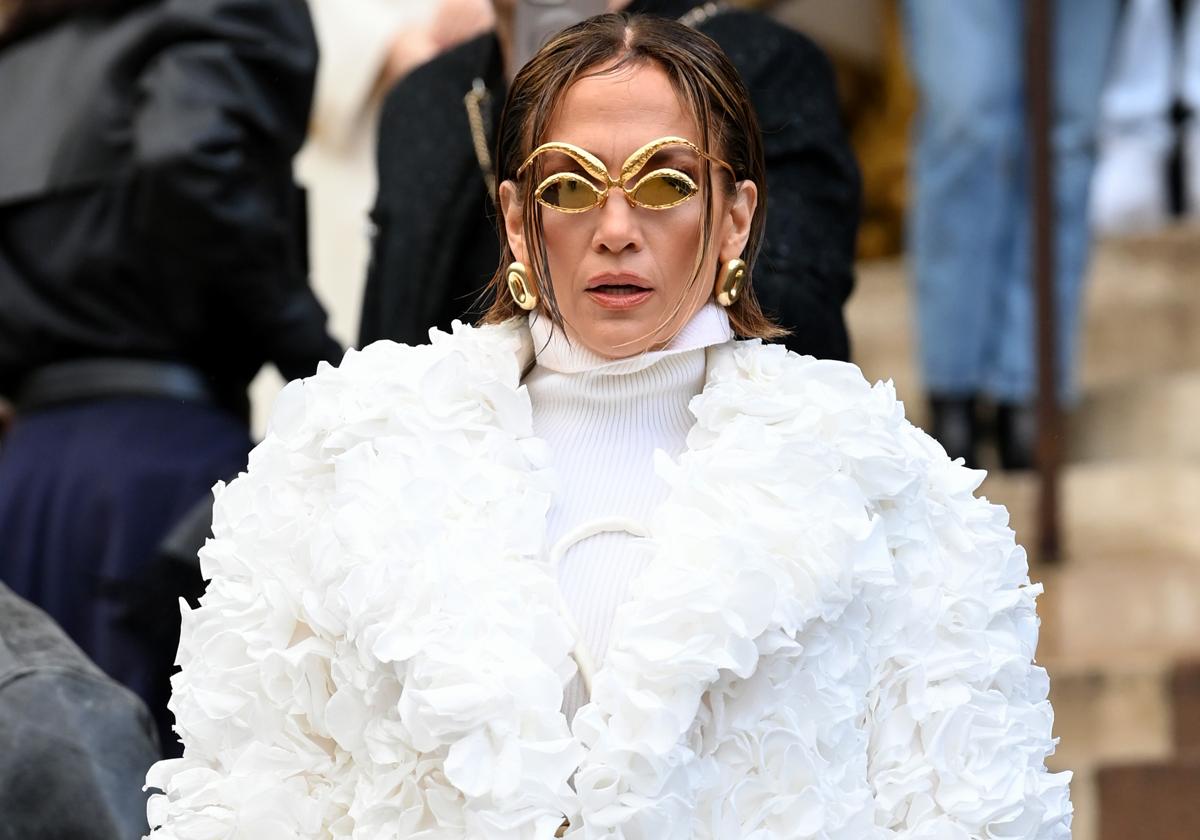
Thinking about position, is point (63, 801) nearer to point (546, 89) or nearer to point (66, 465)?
point (546, 89)

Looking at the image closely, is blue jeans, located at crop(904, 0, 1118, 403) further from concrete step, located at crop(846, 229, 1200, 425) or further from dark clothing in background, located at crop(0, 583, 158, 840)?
dark clothing in background, located at crop(0, 583, 158, 840)

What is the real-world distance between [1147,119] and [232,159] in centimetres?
322

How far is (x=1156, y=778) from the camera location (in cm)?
372

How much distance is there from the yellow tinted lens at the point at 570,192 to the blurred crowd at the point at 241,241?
45 cm

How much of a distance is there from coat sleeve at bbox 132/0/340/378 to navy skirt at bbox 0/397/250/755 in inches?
8.0

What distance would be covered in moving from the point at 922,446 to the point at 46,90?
215cm

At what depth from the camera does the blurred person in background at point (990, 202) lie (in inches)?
183

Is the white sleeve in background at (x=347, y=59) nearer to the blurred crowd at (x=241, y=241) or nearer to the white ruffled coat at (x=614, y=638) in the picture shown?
the blurred crowd at (x=241, y=241)

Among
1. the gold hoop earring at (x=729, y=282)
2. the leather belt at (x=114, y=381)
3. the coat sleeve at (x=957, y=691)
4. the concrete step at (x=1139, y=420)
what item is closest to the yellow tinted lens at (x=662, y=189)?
the gold hoop earring at (x=729, y=282)

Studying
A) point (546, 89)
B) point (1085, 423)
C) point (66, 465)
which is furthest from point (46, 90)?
point (1085, 423)

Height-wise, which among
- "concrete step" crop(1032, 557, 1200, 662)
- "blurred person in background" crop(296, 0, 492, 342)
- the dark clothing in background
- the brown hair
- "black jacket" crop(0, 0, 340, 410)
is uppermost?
"blurred person in background" crop(296, 0, 492, 342)

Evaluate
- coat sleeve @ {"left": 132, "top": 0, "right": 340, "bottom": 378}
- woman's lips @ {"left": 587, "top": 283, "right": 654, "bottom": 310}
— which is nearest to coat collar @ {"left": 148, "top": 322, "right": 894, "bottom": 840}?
woman's lips @ {"left": 587, "top": 283, "right": 654, "bottom": 310}

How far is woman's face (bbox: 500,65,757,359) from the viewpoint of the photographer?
6.32 ft

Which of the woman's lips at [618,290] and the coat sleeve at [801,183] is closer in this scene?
the woman's lips at [618,290]
